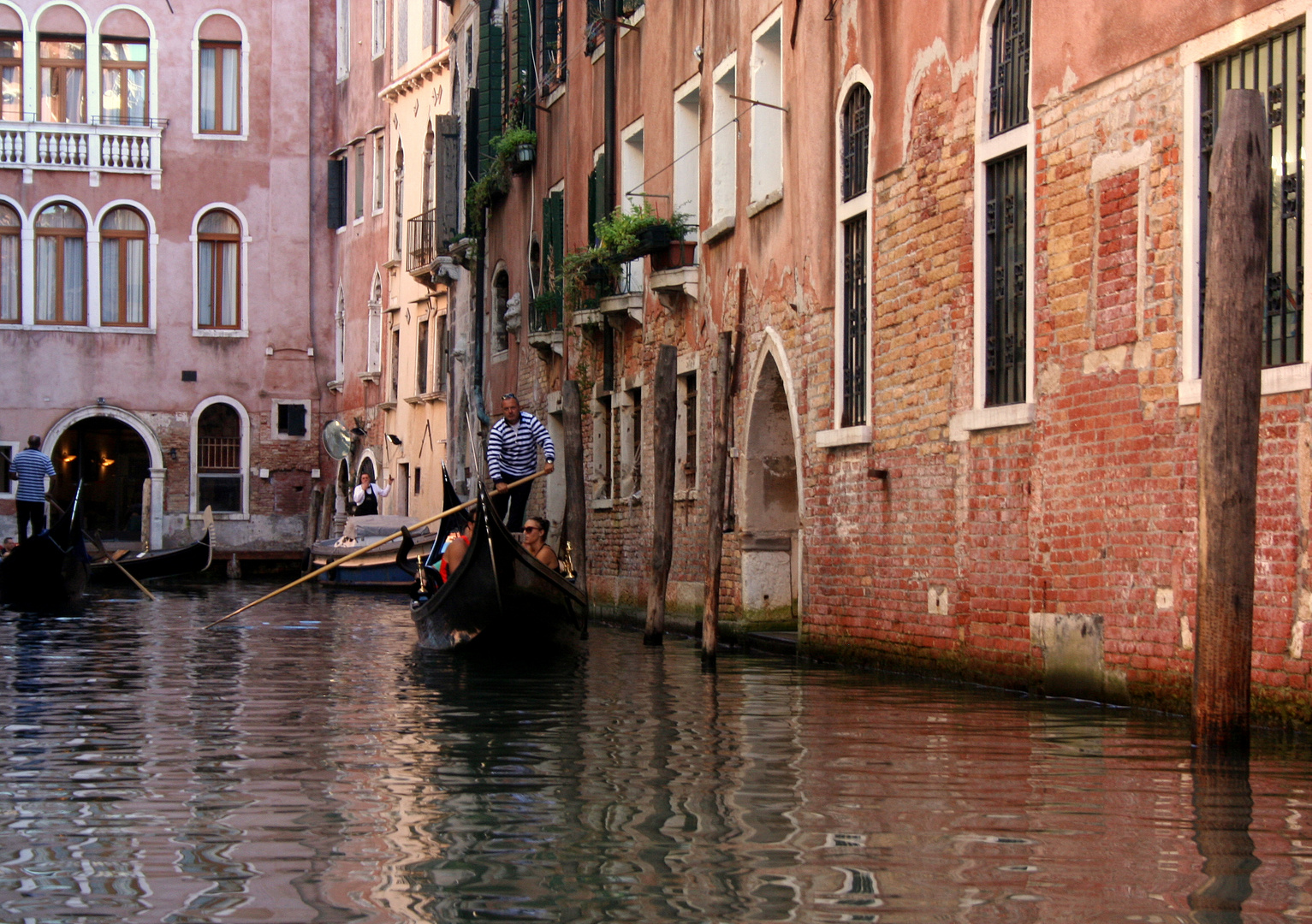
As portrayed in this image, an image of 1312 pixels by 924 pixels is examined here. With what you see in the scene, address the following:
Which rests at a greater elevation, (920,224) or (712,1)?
(712,1)

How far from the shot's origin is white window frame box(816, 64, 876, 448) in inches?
407

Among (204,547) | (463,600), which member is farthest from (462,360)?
(463,600)

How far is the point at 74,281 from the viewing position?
2827cm

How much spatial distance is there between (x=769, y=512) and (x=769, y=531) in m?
0.13

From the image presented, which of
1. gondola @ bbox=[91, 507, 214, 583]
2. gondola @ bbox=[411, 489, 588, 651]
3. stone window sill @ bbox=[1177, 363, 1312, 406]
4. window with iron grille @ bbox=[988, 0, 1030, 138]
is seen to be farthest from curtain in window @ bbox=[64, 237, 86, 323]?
stone window sill @ bbox=[1177, 363, 1312, 406]

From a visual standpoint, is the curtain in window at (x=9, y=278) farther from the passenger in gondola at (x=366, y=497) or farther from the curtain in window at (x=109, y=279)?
the passenger in gondola at (x=366, y=497)

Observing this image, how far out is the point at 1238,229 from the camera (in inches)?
218

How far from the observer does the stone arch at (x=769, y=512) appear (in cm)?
1243

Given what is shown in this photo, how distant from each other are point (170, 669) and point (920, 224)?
179 inches

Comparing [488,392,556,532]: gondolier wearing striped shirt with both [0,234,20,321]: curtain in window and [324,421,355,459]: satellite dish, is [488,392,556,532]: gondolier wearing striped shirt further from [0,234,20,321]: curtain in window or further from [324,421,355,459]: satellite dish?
[0,234,20,321]: curtain in window

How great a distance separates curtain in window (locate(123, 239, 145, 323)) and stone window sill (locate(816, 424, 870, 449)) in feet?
64.5

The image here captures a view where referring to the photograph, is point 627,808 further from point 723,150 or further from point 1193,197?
point 723,150

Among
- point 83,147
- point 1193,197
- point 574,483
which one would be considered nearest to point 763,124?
point 574,483

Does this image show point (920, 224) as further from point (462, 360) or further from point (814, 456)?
point (462, 360)
